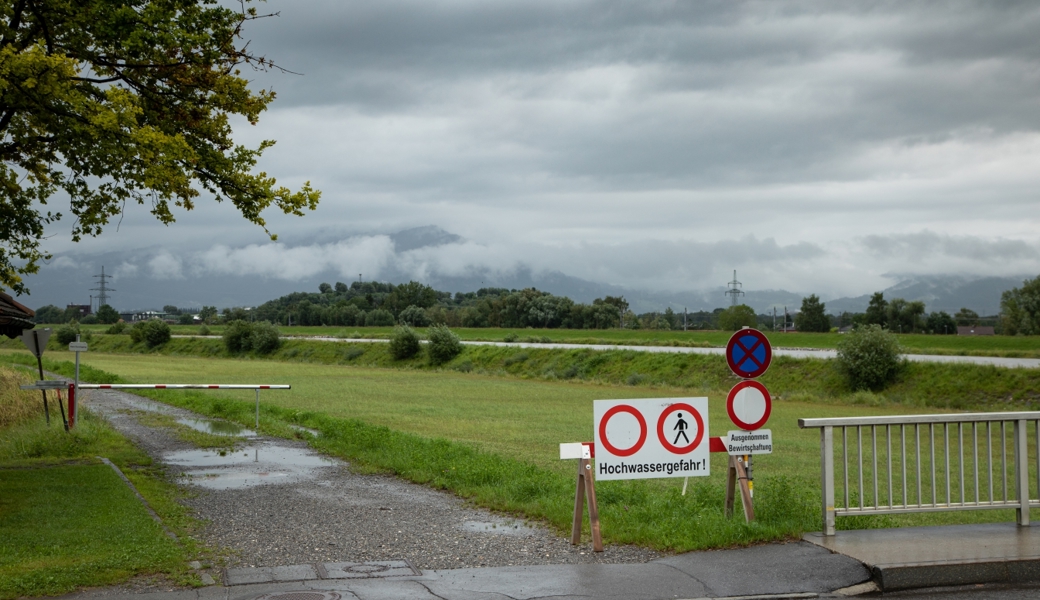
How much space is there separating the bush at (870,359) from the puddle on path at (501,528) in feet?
102

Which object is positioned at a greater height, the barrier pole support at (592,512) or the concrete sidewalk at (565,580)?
the barrier pole support at (592,512)

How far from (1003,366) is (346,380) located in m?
31.1

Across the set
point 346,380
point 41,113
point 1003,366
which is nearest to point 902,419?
point 41,113

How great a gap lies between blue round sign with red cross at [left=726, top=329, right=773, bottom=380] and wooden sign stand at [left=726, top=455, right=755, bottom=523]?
0.95m

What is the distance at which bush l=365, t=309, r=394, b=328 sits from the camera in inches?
5221

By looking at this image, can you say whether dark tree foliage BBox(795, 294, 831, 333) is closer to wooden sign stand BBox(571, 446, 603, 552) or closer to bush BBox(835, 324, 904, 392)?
bush BBox(835, 324, 904, 392)

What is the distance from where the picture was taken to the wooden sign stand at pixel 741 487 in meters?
9.50

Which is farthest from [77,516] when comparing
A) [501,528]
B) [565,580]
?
[565,580]

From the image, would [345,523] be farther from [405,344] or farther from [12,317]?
[405,344]

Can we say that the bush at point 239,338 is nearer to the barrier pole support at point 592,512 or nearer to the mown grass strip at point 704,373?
the mown grass strip at point 704,373

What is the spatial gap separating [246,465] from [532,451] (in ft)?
18.9

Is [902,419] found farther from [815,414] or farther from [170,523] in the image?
[815,414]

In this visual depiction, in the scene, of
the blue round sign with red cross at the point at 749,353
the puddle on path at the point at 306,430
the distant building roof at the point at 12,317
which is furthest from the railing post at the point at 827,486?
the puddle on path at the point at 306,430

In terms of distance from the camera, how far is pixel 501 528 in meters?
10.2
